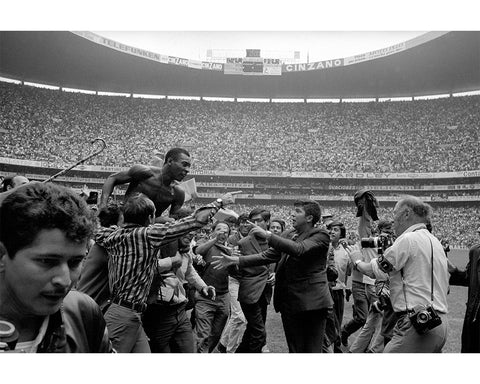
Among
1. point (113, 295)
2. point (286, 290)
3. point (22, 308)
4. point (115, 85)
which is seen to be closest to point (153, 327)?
point (113, 295)

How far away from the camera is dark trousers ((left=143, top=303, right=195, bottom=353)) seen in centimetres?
392

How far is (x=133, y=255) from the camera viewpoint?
10.5 feet

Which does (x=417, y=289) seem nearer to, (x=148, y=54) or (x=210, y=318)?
(x=210, y=318)

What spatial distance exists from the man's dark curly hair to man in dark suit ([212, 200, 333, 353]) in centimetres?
303

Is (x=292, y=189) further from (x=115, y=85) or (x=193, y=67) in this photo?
(x=115, y=85)

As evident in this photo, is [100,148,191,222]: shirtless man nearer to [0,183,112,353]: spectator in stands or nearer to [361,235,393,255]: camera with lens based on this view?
[361,235,393,255]: camera with lens

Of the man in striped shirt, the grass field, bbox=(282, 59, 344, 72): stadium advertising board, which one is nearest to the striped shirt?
the man in striped shirt

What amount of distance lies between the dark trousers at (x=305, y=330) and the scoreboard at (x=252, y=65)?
3577 cm

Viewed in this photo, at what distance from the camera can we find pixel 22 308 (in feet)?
4.65

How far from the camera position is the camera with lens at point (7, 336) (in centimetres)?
127

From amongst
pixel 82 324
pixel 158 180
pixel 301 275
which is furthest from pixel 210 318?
pixel 82 324

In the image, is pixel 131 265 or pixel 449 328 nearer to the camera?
pixel 131 265

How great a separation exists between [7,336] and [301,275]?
11.6 ft

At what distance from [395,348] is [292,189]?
35.2 m
